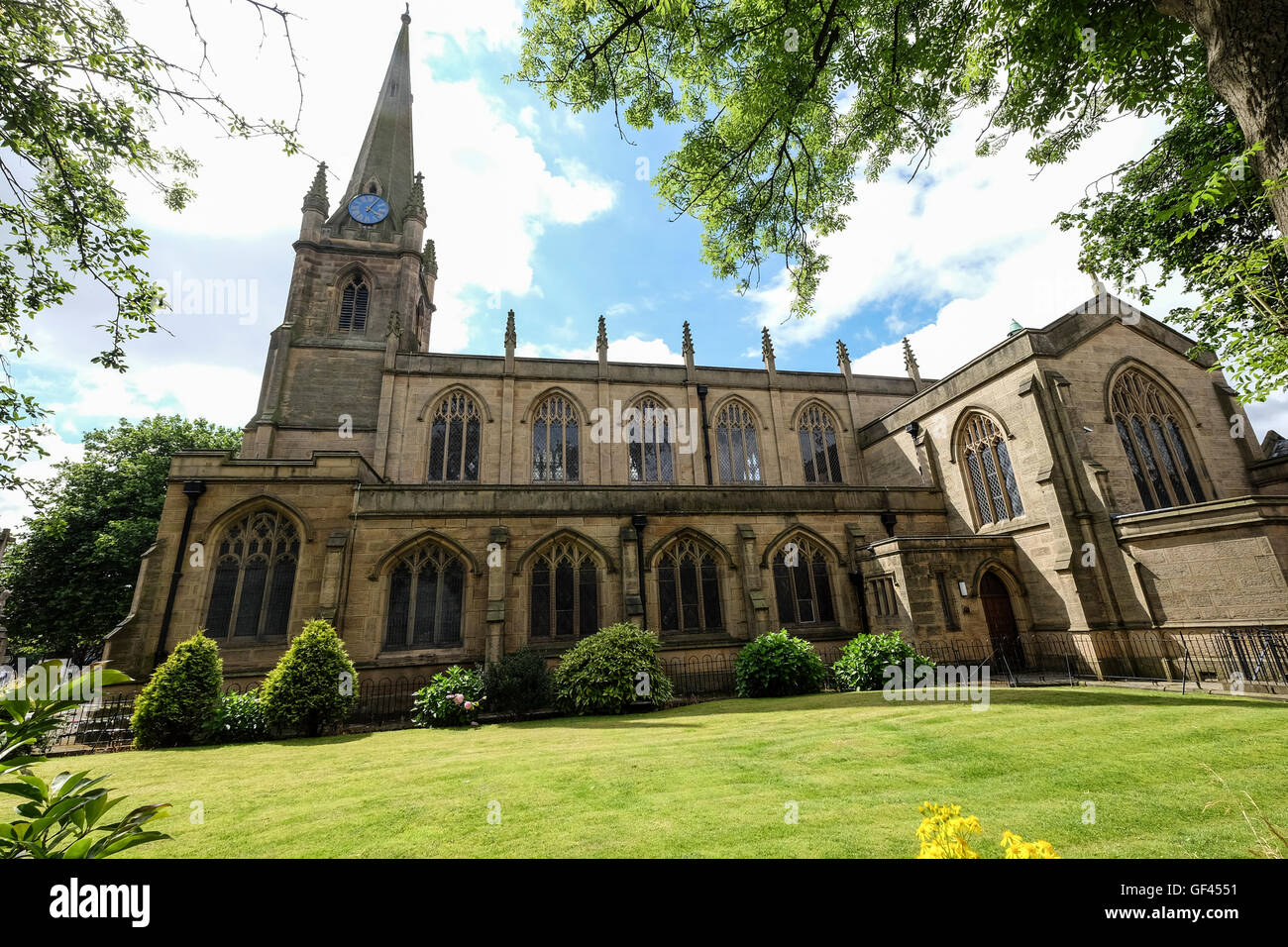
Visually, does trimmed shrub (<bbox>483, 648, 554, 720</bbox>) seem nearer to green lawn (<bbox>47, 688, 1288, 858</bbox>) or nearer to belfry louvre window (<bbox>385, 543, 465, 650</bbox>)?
belfry louvre window (<bbox>385, 543, 465, 650</bbox>)

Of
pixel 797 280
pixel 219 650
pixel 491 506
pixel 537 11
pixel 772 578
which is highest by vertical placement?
pixel 537 11

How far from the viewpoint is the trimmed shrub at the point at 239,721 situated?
11.3m

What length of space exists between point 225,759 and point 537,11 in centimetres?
1294

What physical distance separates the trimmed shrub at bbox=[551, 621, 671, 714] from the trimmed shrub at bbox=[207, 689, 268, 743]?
6.54 m

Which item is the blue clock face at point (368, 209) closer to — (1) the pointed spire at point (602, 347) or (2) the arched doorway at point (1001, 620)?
(1) the pointed spire at point (602, 347)

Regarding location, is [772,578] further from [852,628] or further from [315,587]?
[315,587]

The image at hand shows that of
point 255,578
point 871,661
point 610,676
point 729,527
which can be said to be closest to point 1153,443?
point 871,661

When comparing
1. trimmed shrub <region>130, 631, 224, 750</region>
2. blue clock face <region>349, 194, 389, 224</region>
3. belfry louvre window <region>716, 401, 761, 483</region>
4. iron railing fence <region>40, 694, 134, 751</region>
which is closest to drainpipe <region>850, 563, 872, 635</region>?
belfry louvre window <region>716, 401, 761, 483</region>

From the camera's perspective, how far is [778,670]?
13688 millimetres

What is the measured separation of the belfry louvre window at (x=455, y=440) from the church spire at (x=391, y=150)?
12.6 m

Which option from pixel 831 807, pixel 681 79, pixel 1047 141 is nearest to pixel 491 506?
pixel 681 79

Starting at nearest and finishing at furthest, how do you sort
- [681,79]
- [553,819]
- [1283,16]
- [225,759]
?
[1283,16] → [553,819] → [681,79] → [225,759]

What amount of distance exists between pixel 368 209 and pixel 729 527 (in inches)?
1033

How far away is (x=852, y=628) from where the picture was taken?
55.3ft
